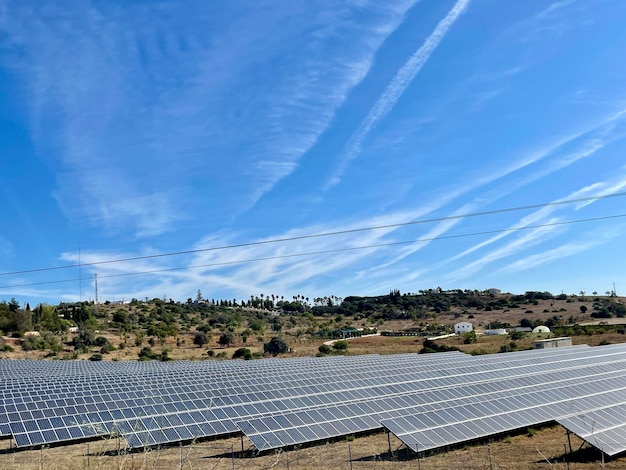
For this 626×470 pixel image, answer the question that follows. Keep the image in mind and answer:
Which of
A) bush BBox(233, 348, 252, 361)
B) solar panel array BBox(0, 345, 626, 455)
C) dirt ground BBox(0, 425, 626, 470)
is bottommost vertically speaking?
dirt ground BBox(0, 425, 626, 470)

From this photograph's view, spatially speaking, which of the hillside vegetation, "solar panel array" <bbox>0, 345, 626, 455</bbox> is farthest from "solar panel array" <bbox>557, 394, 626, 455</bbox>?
the hillside vegetation

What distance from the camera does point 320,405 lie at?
2631 centimetres

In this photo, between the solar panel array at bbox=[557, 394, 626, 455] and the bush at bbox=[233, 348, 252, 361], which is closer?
the solar panel array at bbox=[557, 394, 626, 455]

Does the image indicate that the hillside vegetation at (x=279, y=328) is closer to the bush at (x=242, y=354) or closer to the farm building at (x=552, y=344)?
the bush at (x=242, y=354)

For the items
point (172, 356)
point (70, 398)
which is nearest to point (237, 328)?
point (172, 356)

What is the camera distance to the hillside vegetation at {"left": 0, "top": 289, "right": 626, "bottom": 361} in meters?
79.1

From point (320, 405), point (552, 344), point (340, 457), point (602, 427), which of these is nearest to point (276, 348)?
point (552, 344)

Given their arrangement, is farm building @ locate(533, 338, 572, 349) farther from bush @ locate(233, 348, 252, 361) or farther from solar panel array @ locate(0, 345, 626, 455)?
bush @ locate(233, 348, 252, 361)

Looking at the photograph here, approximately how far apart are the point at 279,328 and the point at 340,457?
341 feet

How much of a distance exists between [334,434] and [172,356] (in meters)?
58.9

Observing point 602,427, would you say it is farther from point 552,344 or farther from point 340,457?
point 552,344

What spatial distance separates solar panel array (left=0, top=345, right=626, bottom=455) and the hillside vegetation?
40223 millimetres

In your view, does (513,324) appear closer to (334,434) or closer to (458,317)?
(458,317)

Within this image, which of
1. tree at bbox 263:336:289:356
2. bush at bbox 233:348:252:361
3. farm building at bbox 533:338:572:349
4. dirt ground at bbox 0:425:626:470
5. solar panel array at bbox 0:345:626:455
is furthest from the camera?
tree at bbox 263:336:289:356
